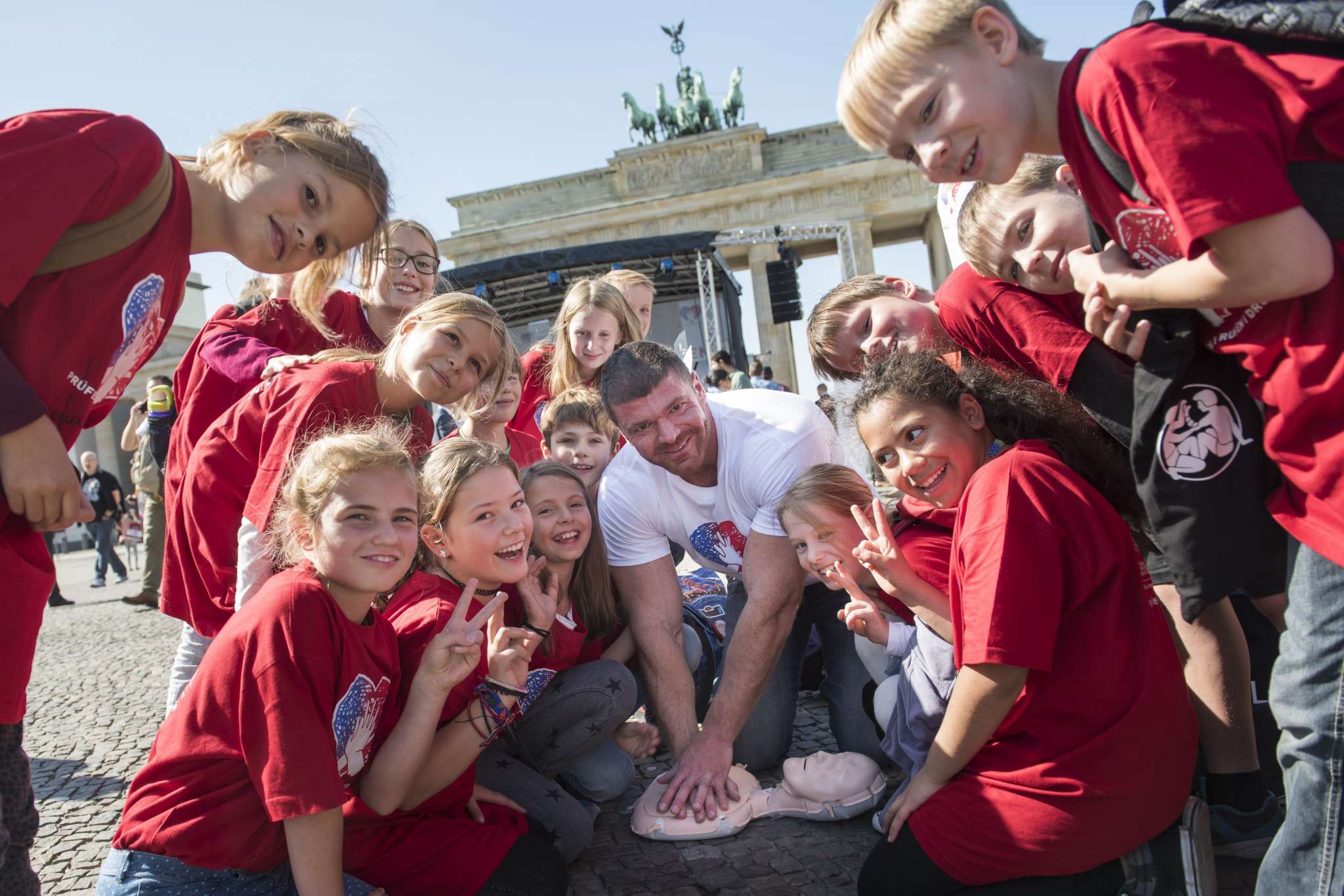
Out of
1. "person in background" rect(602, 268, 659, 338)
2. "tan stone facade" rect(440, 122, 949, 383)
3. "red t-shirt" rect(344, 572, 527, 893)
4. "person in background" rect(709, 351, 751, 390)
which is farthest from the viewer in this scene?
"tan stone facade" rect(440, 122, 949, 383)

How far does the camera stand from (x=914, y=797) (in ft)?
6.30

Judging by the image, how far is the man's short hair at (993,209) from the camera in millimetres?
1881

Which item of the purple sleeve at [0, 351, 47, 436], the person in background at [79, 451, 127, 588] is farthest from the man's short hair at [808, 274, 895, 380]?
the person in background at [79, 451, 127, 588]

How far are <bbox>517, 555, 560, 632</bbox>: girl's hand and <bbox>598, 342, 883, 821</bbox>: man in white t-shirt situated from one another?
487mm

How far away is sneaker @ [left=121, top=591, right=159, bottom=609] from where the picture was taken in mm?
8758

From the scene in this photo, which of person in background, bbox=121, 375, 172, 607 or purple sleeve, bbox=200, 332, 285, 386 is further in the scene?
person in background, bbox=121, 375, 172, 607

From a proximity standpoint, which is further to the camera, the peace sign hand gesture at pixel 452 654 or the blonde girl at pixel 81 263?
the peace sign hand gesture at pixel 452 654

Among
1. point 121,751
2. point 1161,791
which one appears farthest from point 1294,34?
point 121,751

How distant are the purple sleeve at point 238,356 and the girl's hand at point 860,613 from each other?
1879mm

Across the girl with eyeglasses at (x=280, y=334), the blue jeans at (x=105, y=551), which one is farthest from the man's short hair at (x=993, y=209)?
the blue jeans at (x=105, y=551)

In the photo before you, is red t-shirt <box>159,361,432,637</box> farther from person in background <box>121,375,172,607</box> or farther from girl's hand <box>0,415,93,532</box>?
person in background <box>121,375,172,607</box>

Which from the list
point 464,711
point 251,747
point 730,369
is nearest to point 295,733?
point 251,747

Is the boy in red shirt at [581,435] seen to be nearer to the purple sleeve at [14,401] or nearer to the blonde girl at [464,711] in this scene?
the blonde girl at [464,711]

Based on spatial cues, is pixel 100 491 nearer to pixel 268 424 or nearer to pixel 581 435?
pixel 581 435
